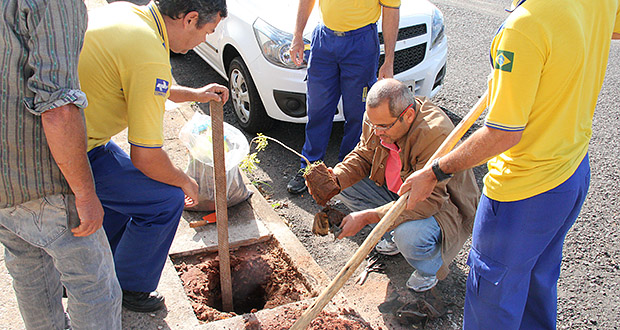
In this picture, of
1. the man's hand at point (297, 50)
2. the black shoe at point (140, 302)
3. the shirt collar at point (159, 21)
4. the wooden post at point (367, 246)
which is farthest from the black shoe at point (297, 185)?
the shirt collar at point (159, 21)

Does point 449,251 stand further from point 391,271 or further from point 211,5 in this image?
point 211,5

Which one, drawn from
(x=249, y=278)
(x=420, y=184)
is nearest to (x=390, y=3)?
(x=420, y=184)

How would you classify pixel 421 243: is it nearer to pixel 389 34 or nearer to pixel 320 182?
pixel 320 182

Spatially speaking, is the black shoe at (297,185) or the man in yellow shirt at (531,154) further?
the black shoe at (297,185)

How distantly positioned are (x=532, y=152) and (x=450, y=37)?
621cm

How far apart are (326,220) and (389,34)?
1.86 meters

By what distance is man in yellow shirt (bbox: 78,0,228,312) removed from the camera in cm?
228

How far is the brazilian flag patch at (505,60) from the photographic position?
2012 millimetres

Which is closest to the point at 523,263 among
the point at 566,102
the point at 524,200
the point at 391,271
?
the point at 524,200

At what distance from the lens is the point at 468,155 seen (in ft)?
7.40

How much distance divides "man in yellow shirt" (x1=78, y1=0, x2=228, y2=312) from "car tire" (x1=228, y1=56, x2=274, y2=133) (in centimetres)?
196

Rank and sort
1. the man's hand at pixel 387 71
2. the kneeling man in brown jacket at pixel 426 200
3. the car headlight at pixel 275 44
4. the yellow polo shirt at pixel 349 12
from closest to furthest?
1. the kneeling man in brown jacket at pixel 426 200
2. the yellow polo shirt at pixel 349 12
3. the man's hand at pixel 387 71
4. the car headlight at pixel 275 44

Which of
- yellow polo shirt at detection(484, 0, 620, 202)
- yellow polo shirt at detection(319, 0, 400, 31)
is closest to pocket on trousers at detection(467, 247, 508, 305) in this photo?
yellow polo shirt at detection(484, 0, 620, 202)

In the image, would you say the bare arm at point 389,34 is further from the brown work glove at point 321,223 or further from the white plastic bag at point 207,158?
the brown work glove at point 321,223
